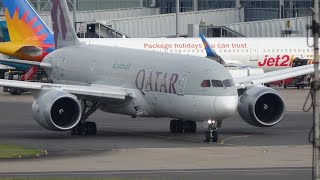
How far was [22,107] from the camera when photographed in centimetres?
7244

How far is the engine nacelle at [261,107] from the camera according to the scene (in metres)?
50.2

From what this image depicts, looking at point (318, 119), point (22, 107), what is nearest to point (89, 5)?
point (22, 107)

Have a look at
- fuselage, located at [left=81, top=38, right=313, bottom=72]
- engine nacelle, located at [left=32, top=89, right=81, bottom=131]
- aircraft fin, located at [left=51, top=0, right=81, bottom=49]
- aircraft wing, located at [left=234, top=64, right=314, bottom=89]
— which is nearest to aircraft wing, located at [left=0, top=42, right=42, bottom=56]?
fuselage, located at [left=81, top=38, right=313, bottom=72]

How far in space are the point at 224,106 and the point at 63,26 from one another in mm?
15247

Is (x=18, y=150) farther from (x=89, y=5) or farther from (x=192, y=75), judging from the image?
(x=89, y=5)

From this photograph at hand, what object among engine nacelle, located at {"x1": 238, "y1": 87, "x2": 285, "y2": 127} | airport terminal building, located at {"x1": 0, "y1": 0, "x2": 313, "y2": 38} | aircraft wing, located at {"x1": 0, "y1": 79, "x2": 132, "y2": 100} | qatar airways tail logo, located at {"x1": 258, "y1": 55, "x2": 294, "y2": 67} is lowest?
engine nacelle, located at {"x1": 238, "y1": 87, "x2": 285, "y2": 127}

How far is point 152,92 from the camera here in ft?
161

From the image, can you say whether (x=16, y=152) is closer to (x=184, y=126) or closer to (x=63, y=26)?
(x=184, y=126)

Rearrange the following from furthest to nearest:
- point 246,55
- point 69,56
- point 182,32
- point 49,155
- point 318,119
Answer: point 182,32
point 246,55
point 69,56
point 49,155
point 318,119

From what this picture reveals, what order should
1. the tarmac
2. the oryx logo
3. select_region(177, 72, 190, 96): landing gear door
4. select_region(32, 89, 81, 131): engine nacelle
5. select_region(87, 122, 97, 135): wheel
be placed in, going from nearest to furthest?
the tarmac
select_region(177, 72, 190, 96): landing gear door
select_region(32, 89, 81, 131): engine nacelle
select_region(87, 122, 97, 135): wheel
the oryx logo

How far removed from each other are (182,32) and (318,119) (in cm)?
10026

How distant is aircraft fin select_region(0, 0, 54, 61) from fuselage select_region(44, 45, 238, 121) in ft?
75.0

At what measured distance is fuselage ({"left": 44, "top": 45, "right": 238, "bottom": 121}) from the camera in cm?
4653

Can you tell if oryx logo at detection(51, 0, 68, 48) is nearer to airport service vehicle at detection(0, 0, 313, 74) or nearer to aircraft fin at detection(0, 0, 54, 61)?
aircraft fin at detection(0, 0, 54, 61)
